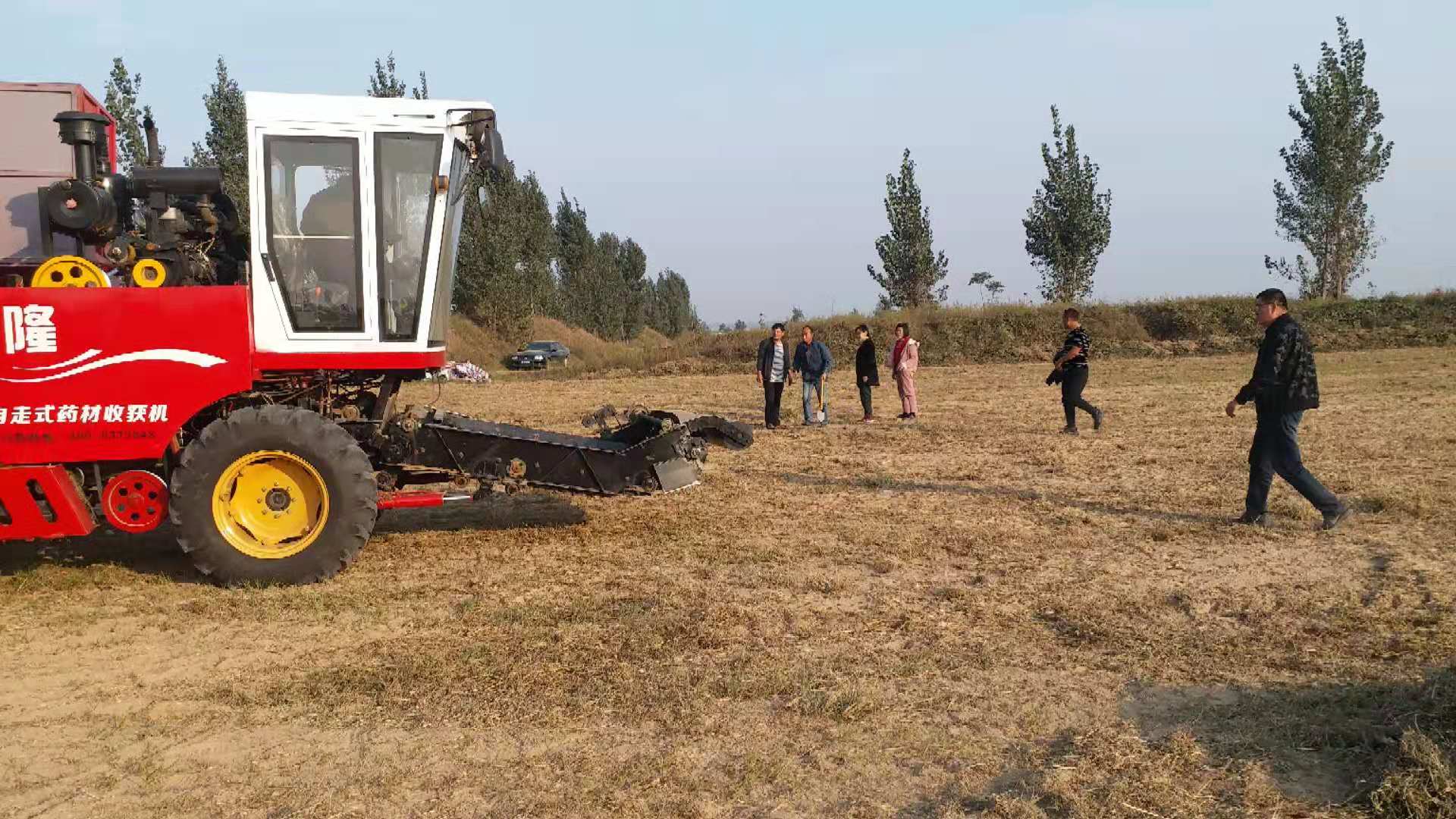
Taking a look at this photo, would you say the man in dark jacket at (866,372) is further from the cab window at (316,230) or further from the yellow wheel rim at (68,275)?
the yellow wheel rim at (68,275)

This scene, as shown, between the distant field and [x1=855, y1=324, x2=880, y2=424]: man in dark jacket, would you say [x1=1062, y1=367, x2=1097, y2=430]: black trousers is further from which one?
the distant field

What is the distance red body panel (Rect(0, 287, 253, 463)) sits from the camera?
20.1ft

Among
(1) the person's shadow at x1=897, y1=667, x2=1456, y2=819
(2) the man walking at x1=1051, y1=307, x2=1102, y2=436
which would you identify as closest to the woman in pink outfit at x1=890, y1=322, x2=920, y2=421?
(2) the man walking at x1=1051, y1=307, x2=1102, y2=436

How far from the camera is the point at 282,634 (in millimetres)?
5660

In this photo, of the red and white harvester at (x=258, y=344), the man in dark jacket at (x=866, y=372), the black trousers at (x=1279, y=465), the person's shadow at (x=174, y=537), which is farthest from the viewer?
the man in dark jacket at (x=866, y=372)

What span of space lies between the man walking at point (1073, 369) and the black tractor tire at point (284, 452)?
9232 millimetres

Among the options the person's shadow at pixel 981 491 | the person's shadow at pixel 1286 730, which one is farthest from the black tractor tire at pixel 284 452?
the person's shadow at pixel 981 491

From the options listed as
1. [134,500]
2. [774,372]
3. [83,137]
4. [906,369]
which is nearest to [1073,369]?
[906,369]

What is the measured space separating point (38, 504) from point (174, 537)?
33.2 inches

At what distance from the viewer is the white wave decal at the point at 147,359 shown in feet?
20.4

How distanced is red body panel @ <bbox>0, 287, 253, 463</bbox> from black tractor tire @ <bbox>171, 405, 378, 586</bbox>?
277 mm

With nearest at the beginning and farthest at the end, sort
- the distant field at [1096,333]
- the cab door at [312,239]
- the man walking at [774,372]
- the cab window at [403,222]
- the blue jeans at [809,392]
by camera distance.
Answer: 1. the cab door at [312,239]
2. the cab window at [403,222]
3. the man walking at [774,372]
4. the blue jeans at [809,392]
5. the distant field at [1096,333]

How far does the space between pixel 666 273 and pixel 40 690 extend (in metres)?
76.4

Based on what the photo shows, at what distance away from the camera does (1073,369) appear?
1309cm
